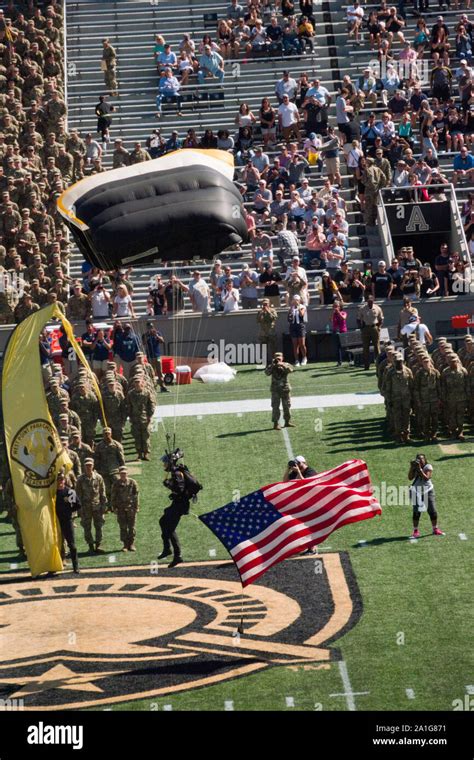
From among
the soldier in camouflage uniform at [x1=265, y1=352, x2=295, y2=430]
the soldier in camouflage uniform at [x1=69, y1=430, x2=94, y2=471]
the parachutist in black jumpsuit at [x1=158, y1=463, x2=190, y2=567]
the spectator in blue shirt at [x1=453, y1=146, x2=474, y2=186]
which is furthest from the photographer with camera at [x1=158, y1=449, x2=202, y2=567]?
the spectator in blue shirt at [x1=453, y1=146, x2=474, y2=186]

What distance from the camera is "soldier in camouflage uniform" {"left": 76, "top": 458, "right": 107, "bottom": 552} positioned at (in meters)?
31.0

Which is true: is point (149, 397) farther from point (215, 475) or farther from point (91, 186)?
point (91, 186)

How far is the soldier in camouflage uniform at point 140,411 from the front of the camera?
36250 millimetres

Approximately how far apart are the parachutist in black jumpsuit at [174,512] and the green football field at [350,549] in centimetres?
41

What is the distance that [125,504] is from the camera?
30.9 metres

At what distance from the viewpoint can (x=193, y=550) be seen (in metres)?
30.9

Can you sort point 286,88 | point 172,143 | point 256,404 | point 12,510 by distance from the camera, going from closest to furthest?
point 12,510 → point 256,404 → point 172,143 → point 286,88

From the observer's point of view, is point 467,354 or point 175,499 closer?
point 175,499

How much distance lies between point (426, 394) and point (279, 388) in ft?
10.3

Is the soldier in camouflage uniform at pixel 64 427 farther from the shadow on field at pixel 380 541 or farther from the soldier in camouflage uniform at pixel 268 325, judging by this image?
the soldier in camouflage uniform at pixel 268 325

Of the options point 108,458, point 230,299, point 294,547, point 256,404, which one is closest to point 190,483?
point 294,547

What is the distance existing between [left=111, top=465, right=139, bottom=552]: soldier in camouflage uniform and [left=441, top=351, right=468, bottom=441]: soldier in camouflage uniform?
775cm

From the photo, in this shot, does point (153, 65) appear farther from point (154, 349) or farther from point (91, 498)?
point (91, 498)

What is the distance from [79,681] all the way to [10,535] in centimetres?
780
